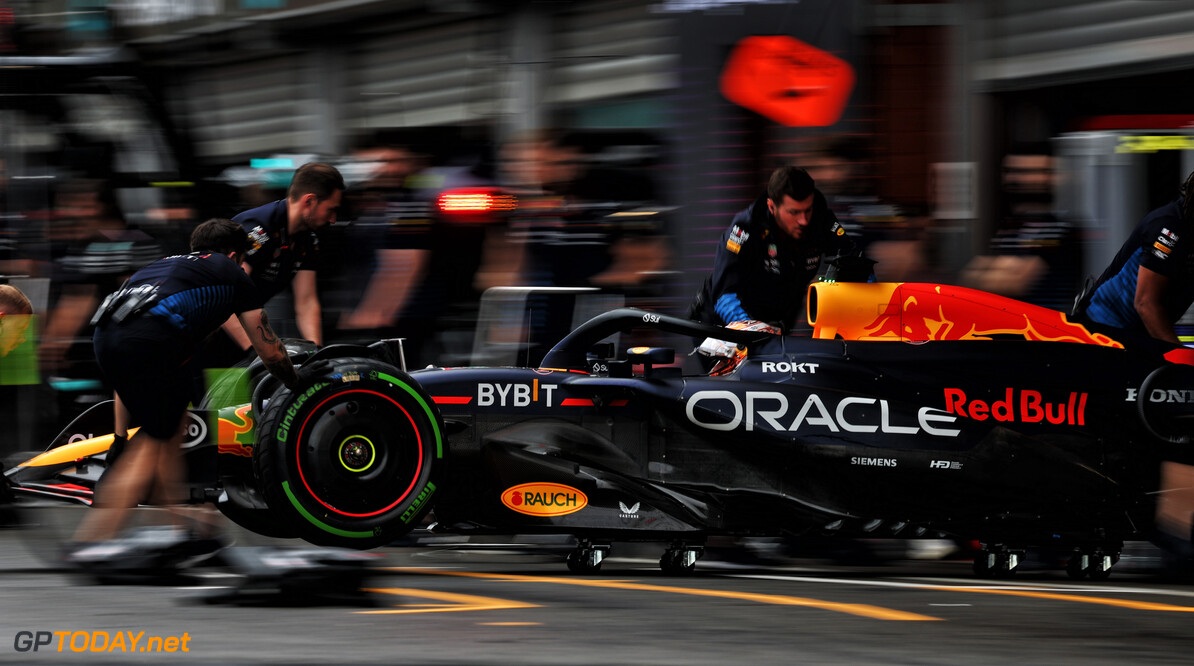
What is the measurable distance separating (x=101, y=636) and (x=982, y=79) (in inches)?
319

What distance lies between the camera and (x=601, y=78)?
1478 cm

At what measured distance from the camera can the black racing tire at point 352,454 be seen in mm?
6703

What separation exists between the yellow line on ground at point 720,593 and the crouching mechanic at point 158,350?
101 centimetres

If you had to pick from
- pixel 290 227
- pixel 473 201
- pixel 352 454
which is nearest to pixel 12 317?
pixel 290 227

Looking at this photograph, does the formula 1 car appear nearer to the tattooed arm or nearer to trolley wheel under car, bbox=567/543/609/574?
trolley wheel under car, bbox=567/543/609/574

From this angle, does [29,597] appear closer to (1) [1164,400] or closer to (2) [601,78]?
(1) [1164,400]

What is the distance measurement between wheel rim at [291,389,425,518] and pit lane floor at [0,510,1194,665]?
1.08 feet

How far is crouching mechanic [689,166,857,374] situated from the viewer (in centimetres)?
788

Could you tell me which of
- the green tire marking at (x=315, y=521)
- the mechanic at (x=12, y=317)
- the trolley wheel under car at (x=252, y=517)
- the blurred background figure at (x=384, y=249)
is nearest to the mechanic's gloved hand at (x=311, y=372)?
the green tire marking at (x=315, y=521)

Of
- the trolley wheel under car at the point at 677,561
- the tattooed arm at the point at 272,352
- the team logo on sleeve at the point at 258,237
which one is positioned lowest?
the trolley wheel under car at the point at 677,561

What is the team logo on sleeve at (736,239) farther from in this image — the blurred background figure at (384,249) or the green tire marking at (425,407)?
the blurred background figure at (384,249)

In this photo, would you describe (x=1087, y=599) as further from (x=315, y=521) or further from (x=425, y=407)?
(x=315, y=521)

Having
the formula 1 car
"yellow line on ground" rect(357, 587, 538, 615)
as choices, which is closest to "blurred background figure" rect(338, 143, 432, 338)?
the formula 1 car

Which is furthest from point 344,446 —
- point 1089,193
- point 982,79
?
point 982,79
